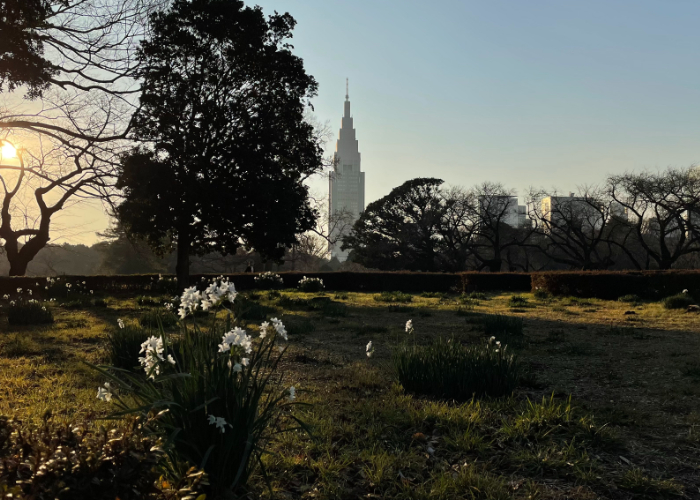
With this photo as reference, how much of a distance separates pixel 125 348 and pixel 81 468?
4.25m

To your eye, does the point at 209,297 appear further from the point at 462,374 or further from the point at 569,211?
the point at 569,211

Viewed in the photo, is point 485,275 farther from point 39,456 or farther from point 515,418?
point 39,456

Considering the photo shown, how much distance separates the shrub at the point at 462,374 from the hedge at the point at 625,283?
12.9 m

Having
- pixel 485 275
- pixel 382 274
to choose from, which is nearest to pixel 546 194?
pixel 485 275

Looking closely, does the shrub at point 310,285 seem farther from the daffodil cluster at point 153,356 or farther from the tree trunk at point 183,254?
the daffodil cluster at point 153,356

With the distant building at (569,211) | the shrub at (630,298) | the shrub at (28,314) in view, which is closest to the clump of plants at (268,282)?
the shrub at (28,314)

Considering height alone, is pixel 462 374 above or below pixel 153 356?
below

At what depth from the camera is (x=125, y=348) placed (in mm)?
5539

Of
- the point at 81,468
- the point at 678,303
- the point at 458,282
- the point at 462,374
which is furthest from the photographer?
the point at 458,282

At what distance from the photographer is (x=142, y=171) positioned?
51.6 feet

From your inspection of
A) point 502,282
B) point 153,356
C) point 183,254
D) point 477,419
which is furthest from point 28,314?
point 502,282

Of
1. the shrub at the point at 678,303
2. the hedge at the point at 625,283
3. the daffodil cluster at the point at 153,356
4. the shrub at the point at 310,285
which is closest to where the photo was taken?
the daffodil cluster at the point at 153,356

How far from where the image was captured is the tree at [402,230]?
37.6m

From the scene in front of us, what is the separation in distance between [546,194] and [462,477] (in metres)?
36.9
